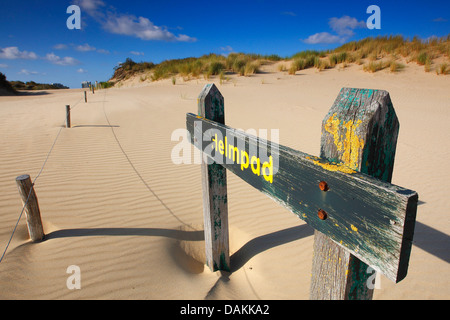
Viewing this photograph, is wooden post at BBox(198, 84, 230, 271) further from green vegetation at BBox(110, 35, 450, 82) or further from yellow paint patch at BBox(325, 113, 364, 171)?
green vegetation at BBox(110, 35, 450, 82)

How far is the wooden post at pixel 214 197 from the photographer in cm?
216

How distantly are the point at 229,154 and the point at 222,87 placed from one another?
13638 mm

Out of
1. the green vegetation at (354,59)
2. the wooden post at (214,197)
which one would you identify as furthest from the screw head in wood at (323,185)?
the green vegetation at (354,59)

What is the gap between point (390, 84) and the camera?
13359 mm

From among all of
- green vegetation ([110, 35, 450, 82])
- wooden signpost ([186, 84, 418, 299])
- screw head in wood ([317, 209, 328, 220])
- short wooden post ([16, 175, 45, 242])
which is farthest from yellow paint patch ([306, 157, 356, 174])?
green vegetation ([110, 35, 450, 82])

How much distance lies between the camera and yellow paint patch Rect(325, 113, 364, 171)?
88 centimetres

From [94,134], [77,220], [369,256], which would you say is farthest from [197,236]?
[94,134]

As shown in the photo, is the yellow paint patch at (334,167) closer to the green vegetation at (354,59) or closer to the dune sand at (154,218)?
the dune sand at (154,218)

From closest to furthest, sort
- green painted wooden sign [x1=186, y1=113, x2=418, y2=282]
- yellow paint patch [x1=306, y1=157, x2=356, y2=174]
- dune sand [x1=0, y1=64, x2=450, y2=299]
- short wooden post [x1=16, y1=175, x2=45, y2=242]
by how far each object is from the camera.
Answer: green painted wooden sign [x1=186, y1=113, x2=418, y2=282] → yellow paint patch [x1=306, y1=157, x2=356, y2=174] → dune sand [x1=0, y1=64, x2=450, y2=299] → short wooden post [x1=16, y1=175, x2=45, y2=242]

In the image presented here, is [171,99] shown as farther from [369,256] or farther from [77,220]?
[369,256]

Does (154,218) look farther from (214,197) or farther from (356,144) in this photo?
(356,144)

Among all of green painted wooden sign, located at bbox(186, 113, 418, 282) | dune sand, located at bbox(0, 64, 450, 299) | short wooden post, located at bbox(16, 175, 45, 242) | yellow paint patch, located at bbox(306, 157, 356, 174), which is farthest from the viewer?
short wooden post, located at bbox(16, 175, 45, 242)

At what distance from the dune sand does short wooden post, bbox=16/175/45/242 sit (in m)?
0.15

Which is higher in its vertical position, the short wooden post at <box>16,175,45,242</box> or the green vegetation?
the green vegetation
